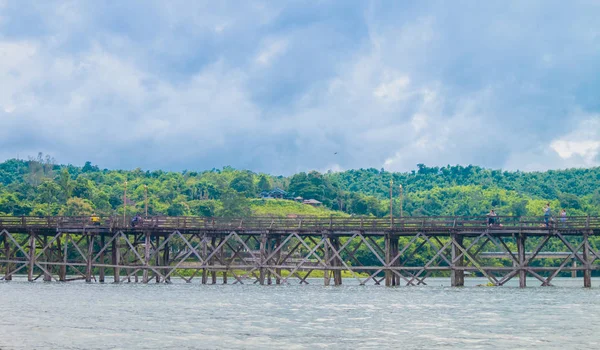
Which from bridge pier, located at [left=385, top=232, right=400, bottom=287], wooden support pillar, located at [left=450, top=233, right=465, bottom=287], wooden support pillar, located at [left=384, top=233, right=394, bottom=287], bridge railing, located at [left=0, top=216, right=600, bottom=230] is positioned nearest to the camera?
bridge railing, located at [left=0, top=216, right=600, bottom=230]

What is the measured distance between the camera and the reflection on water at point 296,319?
97.1 feet

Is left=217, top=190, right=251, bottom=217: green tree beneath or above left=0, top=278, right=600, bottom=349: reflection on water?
above

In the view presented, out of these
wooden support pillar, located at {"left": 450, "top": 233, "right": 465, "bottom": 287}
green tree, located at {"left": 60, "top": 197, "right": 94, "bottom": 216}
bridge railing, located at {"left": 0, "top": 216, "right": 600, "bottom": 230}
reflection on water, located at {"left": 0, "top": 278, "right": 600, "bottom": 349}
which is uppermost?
green tree, located at {"left": 60, "top": 197, "right": 94, "bottom": 216}

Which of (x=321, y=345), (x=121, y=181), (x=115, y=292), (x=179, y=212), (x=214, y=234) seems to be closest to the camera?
(x=321, y=345)

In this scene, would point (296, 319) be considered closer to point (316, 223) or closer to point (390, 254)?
point (390, 254)

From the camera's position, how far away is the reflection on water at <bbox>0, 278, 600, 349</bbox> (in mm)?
29594

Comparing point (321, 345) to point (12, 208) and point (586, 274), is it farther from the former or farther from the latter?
point (12, 208)

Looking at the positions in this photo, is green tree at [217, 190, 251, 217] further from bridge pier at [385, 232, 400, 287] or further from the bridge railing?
bridge pier at [385, 232, 400, 287]

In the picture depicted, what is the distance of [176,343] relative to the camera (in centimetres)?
2900

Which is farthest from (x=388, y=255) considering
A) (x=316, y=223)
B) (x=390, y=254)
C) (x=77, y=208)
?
(x=77, y=208)

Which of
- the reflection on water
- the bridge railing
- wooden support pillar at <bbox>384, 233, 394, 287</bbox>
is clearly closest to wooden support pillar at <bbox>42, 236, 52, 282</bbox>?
the bridge railing

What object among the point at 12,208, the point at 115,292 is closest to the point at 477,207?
the point at 12,208

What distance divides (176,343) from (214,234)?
3658 cm

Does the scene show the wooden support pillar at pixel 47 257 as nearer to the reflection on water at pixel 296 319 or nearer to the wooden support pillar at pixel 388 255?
the reflection on water at pixel 296 319
